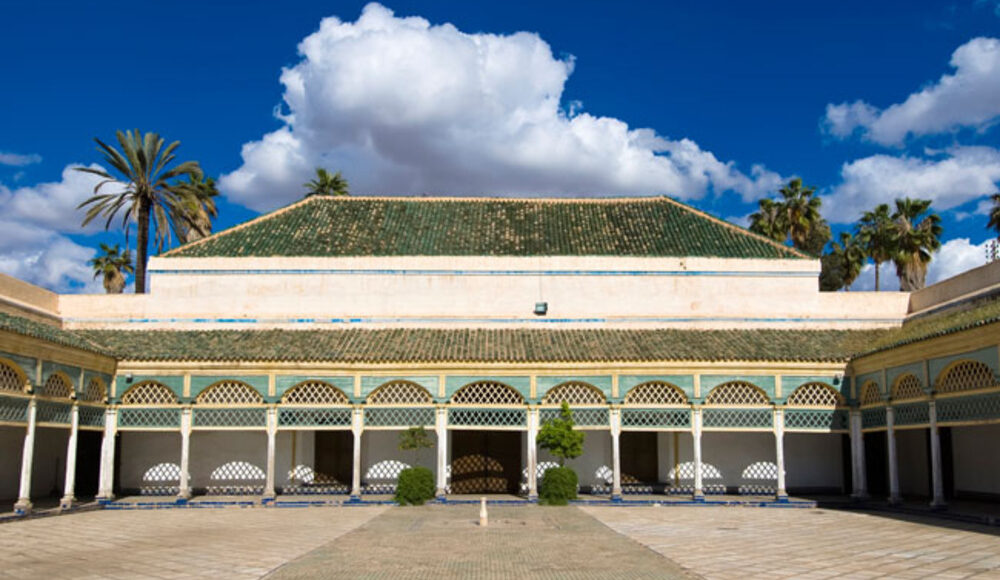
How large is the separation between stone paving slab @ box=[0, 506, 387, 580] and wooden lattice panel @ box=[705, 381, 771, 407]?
918 cm

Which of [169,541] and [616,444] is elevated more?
[616,444]

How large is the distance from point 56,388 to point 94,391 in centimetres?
170

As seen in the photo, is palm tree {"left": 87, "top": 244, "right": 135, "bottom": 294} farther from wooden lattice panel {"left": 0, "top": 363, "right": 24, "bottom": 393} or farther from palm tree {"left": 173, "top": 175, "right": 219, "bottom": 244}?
wooden lattice panel {"left": 0, "top": 363, "right": 24, "bottom": 393}

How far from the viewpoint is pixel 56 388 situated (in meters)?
20.1

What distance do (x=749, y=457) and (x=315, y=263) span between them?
14.2 meters

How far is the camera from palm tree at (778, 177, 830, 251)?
45719mm

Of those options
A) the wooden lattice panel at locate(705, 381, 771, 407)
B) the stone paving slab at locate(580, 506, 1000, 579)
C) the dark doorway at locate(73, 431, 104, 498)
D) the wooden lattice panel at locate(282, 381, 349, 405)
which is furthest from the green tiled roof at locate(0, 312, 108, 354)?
the wooden lattice panel at locate(705, 381, 771, 407)

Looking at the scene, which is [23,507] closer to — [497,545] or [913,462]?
[497,545]

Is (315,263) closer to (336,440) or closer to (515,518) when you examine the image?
(336,440)

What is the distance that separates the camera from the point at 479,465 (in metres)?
24.8

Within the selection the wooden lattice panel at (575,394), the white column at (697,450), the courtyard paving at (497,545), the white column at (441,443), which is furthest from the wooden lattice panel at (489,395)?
the white column at (697,450)

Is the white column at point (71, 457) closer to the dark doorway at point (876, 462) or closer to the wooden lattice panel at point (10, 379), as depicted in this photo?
the wooden lattice panel at point (10, 379)

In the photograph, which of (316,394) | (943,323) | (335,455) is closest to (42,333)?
(316,394)

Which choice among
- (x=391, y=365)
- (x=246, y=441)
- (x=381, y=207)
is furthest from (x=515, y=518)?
(x=381, y=207)
